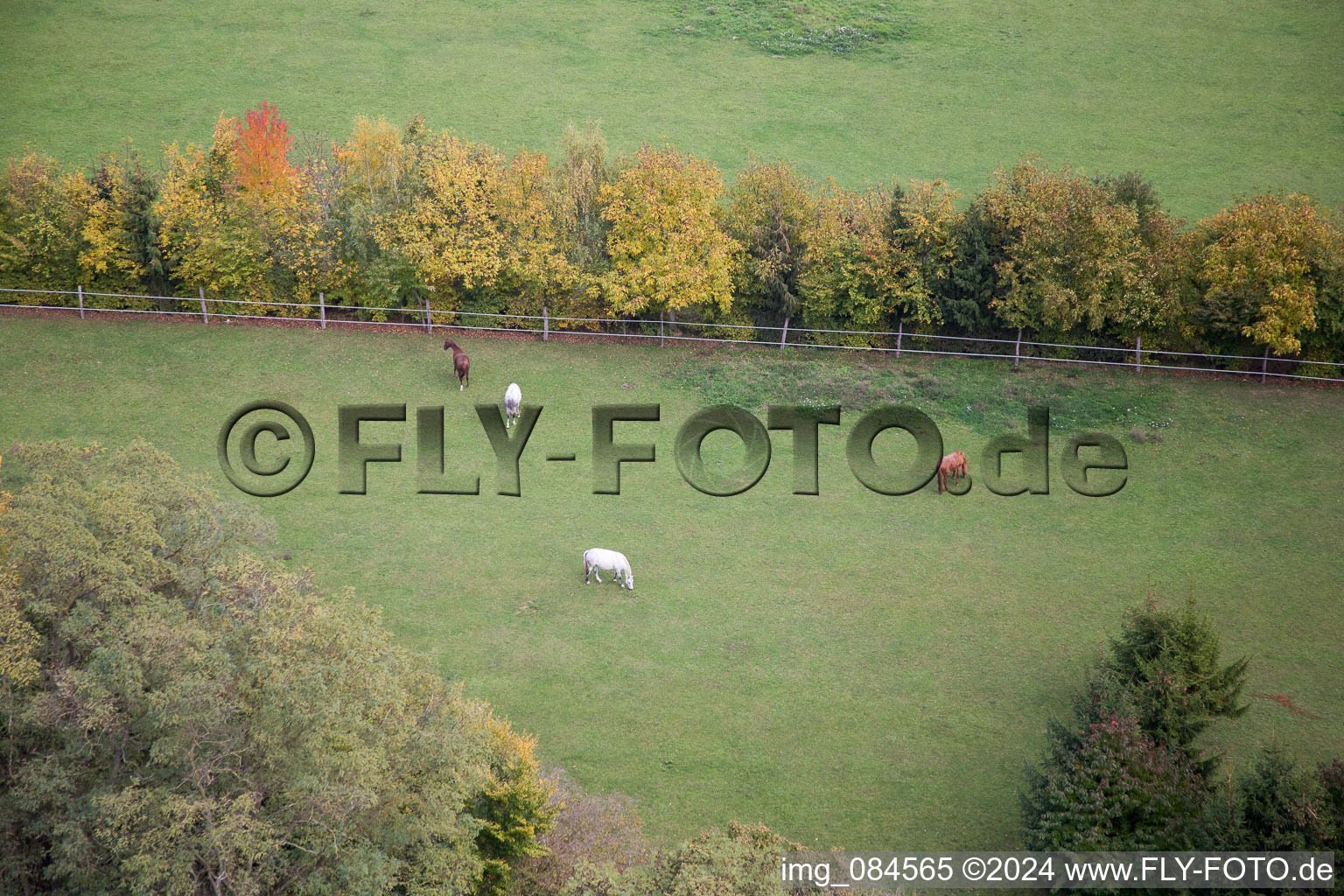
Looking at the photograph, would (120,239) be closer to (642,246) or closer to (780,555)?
(642,246)

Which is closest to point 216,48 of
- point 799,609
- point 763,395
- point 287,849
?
point 763,395

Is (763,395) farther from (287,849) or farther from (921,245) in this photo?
(287,849)

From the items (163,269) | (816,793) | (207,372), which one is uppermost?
(163,269)

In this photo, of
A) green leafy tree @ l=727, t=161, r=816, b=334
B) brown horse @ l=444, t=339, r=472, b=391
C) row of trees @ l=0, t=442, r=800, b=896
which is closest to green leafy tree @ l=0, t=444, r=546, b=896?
row of trees @ l=0, t=442, r=800, b=896

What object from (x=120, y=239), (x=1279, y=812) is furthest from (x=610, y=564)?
(x=120, y=239)
